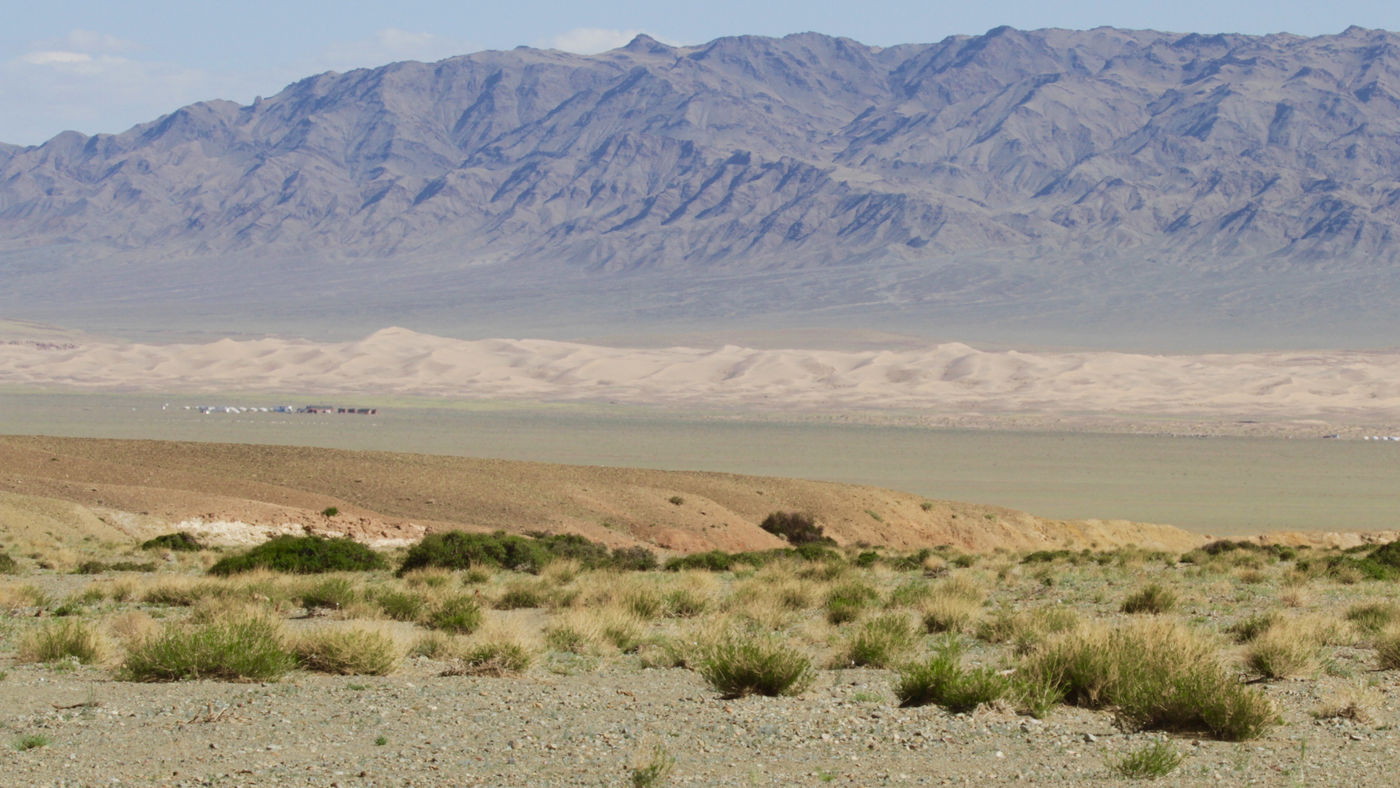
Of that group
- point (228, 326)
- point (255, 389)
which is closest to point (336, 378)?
point (255, 389)

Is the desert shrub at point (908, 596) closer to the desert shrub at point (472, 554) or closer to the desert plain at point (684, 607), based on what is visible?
the desert plain at point (684, 607)

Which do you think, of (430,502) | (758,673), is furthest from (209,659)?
(430,502)

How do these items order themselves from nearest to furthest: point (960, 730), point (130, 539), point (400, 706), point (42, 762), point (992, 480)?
point (42, 762) → point (960, 730) → point (400, 706) → point (130, 539) → point (992, 480)

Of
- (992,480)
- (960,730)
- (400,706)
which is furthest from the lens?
(992,480)

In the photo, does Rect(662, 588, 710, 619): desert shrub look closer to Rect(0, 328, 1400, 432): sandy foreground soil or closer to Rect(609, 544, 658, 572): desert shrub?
Rect(609, 544, 658, 572): desert shrub

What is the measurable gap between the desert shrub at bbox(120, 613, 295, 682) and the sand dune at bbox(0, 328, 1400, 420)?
264 ft

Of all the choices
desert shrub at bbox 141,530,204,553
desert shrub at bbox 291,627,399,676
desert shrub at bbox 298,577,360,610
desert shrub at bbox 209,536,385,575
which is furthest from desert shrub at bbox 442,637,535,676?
desert shrub at bbox 141,530,204,553

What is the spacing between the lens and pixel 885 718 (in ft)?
27.6

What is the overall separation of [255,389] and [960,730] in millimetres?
→ 98261

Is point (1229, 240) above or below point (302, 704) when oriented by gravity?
above

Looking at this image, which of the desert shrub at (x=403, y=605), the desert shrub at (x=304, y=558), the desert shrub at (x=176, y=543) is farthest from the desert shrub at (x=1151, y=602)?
the desert shrub at (x=176, y=543)

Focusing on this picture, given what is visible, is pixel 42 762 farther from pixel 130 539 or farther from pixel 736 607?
pixel 130 539

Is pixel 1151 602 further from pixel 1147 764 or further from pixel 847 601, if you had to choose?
pixel 1147 764

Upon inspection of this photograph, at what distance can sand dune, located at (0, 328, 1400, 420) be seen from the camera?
301 feet
